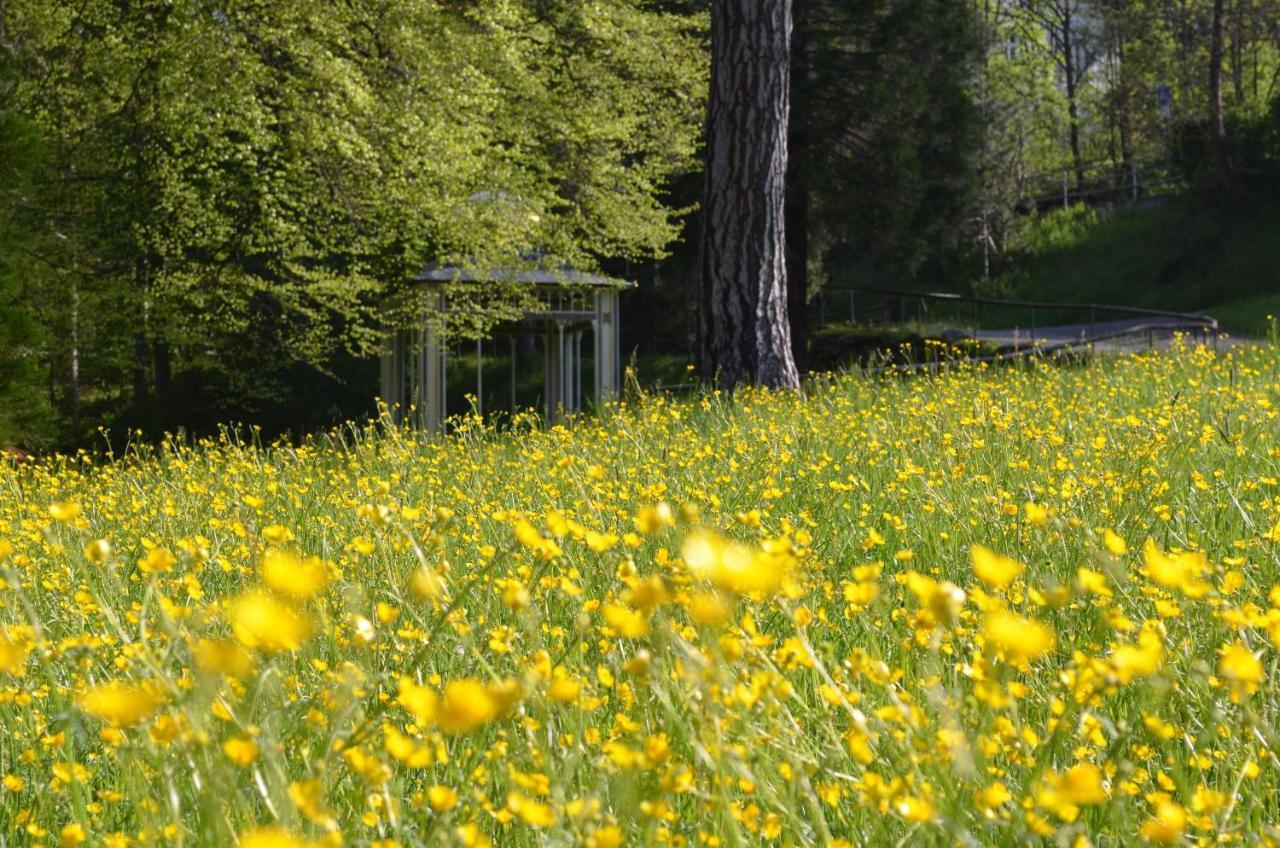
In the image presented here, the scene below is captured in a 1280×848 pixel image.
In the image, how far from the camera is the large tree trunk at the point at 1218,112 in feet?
80.7

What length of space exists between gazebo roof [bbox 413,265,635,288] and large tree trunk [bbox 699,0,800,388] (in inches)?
193

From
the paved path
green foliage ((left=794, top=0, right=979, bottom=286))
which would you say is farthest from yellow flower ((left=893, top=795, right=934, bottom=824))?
green foliage ((left=794, top=0, right=979, bottom=286))

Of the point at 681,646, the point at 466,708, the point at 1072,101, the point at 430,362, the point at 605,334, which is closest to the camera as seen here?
the point at 466,708

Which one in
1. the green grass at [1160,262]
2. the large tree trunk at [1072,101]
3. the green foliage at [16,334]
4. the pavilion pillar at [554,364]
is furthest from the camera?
the large tree trunk at [1072,101]

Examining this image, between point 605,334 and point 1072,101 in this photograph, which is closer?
point 605,334

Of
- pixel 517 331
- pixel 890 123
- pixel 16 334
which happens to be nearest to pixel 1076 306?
pixel 890 123

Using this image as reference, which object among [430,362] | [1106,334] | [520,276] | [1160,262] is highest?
[1160,262]

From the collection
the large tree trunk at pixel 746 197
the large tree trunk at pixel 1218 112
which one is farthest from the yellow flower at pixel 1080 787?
the large tree trunk at pixel 1218 112

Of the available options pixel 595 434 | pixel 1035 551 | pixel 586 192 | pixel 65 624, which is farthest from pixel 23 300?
pixel 1035 551

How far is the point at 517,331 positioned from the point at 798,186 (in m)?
4.64

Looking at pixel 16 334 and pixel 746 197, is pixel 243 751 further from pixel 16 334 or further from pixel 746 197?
pixel 16 334

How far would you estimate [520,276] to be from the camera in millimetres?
14523

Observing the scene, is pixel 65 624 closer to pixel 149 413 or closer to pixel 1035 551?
pixel 1035 551

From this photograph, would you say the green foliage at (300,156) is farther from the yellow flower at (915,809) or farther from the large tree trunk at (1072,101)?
the large tree trunk at (1072,101)
